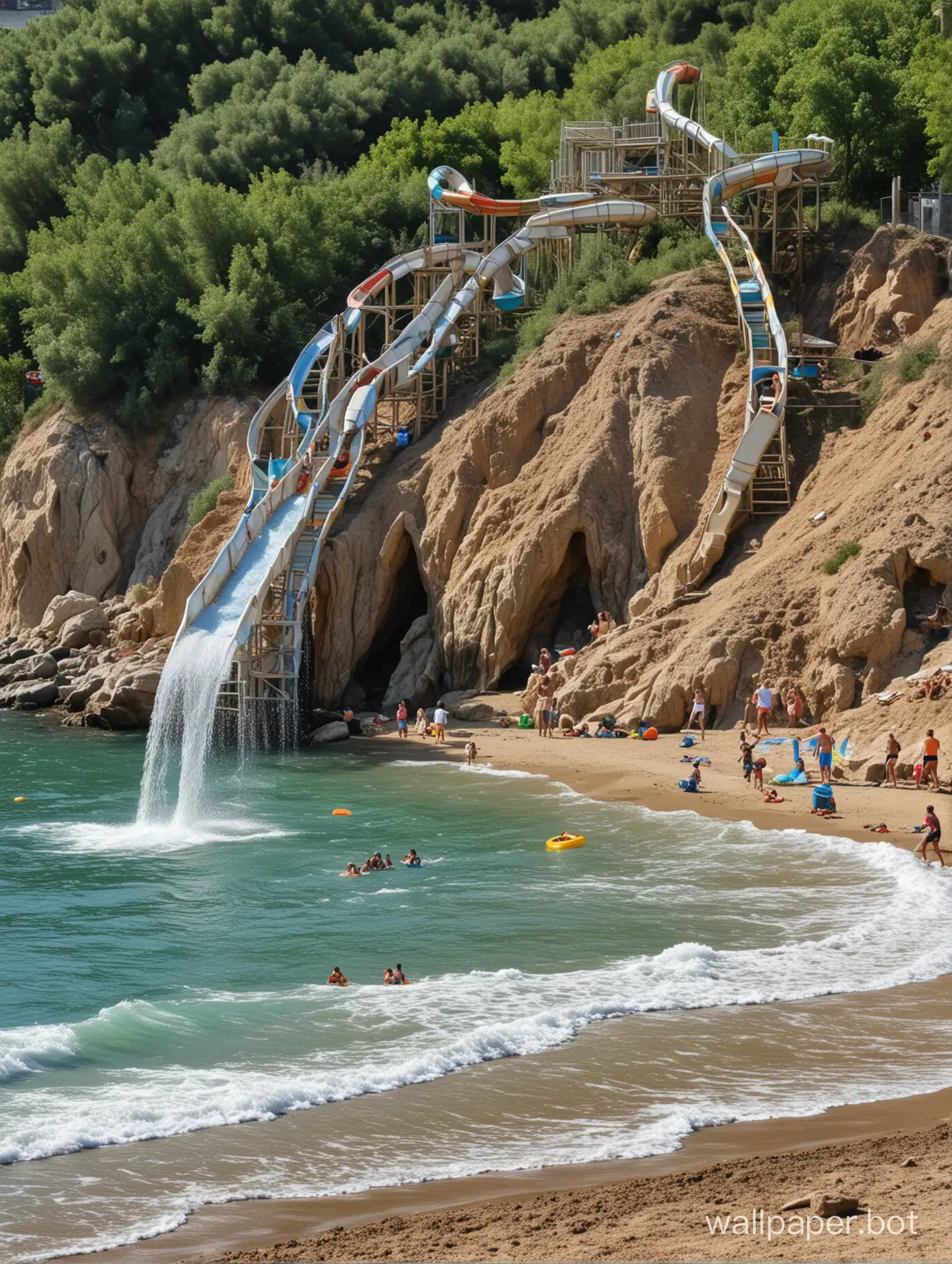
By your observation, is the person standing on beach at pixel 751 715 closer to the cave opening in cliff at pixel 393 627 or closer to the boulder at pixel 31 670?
the cave opening in cliff at pixel 393 627

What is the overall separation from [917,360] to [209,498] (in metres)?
19.2

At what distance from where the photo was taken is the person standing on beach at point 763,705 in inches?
1230

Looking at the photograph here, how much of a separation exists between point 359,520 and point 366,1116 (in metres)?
25.9

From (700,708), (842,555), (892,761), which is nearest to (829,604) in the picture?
(842,555)

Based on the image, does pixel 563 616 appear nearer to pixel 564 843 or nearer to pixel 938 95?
pixel 564 843

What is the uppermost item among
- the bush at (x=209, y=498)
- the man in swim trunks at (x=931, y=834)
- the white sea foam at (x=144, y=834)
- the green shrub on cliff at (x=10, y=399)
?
the green shrub on cliff at (x=10, y=399)

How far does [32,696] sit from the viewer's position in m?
43.6

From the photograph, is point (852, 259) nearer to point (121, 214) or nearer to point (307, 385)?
point (307, 385)

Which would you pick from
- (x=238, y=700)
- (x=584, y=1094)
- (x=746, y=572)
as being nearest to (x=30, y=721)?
(x=238, y=700)

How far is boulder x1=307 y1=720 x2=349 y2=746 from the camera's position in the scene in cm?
3669

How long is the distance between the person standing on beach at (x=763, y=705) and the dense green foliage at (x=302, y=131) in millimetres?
14502

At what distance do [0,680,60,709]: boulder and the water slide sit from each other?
7.32 m

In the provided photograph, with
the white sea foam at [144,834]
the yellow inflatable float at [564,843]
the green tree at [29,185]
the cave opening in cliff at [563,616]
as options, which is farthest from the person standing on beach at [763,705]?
the green tree at [29,185]

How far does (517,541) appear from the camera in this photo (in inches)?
1503
